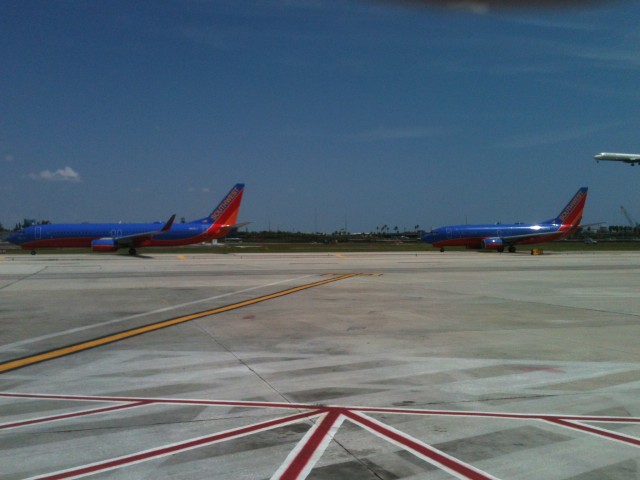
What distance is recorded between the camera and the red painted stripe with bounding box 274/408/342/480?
16.2ft

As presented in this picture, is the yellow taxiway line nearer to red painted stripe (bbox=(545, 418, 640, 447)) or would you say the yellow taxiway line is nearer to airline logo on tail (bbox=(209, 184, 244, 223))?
red painted stripe (bbox=(545, 418, 640, 447))

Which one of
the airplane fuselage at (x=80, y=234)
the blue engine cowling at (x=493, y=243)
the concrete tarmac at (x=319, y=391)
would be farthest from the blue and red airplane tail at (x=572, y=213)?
the concrete tarmac at (x=319, y=391)

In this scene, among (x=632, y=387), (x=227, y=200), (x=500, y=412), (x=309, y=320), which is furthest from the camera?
(x=227, y=200)

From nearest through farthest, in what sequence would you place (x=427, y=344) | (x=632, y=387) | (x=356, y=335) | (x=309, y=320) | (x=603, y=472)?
(x=603, y=472)
(x=632, y=387)
(x=427, y=344)
(x=356, y=335)
(x=309, y=320)

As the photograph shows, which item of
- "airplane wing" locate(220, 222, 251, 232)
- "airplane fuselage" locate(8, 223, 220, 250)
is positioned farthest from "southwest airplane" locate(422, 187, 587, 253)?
"airplane fuselage" locate(8, 223, 220, 250)

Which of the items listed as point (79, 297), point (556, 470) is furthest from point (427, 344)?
point (79, 297)

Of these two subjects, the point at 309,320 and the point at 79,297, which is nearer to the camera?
the point at 309,320

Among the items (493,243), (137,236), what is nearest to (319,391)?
(137,236)

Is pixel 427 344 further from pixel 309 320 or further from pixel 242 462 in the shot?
pixel 242 462

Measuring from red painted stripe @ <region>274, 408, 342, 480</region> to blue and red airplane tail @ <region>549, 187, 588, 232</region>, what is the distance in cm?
7448

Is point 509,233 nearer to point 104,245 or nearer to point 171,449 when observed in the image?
point 104,245

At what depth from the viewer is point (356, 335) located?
12.4 meters

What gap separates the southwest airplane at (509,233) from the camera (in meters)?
72.4

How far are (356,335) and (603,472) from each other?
755cm
